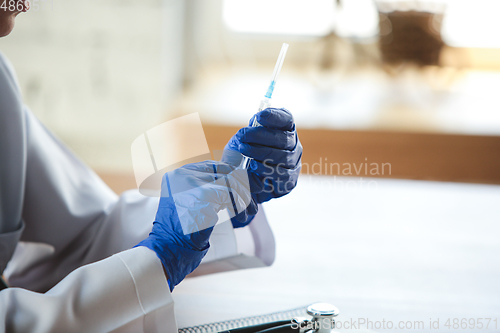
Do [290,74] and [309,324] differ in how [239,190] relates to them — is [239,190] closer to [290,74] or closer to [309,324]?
[309,324]

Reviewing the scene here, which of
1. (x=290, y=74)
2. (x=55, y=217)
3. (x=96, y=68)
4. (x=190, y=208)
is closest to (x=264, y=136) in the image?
(x=190, y=208)

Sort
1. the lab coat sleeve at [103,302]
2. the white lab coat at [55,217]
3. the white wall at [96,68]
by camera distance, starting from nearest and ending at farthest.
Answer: the lab coat sleeve at [103,302] < the white lab coat at [55,217] < the white wall at [96,68]

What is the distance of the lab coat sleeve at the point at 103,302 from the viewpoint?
39 centimetres

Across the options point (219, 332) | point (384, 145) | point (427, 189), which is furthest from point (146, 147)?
point (384, 145)

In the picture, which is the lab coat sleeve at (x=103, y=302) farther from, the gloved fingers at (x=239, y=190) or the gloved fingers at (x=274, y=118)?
the gloved fingers at (x=274, y=118)

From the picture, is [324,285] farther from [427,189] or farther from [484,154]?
[484,154]

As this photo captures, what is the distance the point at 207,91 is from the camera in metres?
2.80

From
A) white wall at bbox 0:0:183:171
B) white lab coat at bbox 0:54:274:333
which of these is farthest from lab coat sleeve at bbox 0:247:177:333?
white wall at bbox 0:0:183:171

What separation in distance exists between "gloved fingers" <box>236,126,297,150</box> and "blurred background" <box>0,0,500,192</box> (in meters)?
1.68

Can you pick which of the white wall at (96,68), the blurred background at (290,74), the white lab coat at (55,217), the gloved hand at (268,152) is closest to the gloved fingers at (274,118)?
the gloved hand at (268,152)

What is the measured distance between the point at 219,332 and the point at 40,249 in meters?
0.43

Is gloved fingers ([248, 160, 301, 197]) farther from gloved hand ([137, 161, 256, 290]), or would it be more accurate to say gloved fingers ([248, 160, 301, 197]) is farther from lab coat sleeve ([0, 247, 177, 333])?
lab coat sleeve ([0, 247, 177, 333])

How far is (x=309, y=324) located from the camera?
1.51ft

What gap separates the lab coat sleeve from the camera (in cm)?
39
